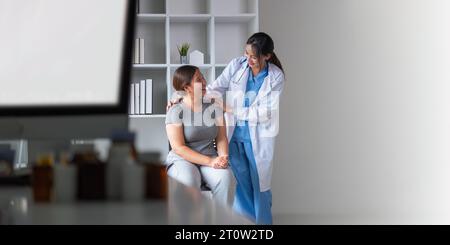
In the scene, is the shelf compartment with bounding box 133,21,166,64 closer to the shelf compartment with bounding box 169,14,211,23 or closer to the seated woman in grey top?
the shelf compartment with bounding box 169,14,211,23

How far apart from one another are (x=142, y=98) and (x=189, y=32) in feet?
1.67

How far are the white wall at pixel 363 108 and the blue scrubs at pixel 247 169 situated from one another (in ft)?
2.57

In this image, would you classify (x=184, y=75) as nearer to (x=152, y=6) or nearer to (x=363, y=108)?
(x=152, y=6)

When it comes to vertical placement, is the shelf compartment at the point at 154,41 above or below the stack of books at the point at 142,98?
above

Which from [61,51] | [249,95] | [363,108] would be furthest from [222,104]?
[61,51]

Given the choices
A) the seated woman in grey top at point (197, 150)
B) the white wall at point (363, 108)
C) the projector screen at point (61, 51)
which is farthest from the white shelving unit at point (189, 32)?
the projector screen at point (61, 51)

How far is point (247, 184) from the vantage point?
8.95ft

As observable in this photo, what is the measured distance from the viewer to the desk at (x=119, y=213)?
44cm

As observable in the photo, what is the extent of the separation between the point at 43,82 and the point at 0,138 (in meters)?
0.10

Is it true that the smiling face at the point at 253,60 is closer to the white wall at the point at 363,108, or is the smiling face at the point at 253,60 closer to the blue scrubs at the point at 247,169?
the blue scrubs at the point at 247,169

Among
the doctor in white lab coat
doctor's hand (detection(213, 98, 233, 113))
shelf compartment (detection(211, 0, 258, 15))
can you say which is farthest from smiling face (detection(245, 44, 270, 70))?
shelf compartment (detection(211, 0, 258, 15))
